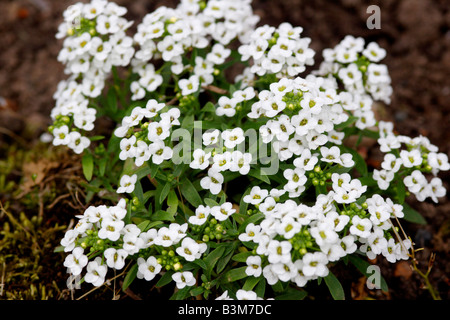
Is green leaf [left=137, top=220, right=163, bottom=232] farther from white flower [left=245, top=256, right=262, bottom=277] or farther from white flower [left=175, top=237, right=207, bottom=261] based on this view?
white flower [left=245, top=256, right=262, bottom=277]

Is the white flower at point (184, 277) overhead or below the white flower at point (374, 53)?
below

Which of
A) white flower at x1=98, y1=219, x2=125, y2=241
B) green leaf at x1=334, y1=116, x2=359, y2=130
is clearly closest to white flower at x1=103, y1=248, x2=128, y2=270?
white flower at x1=98, y1=219, x2=125, y2=241

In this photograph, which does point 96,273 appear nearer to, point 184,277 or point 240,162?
point 184,277

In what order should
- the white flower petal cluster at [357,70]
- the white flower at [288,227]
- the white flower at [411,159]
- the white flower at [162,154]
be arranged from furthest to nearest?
the white flower petal cluster at [357,70], the white flower at [411,159], the white flower at [162,154], the white flower at [288,227]

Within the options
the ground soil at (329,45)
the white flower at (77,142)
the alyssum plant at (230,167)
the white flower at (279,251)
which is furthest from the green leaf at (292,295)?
the ground soil at (329,45)

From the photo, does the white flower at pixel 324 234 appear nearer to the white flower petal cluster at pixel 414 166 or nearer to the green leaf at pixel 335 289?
the green leaf at pixel 335 289

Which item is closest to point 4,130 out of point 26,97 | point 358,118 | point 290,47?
point 26,97
